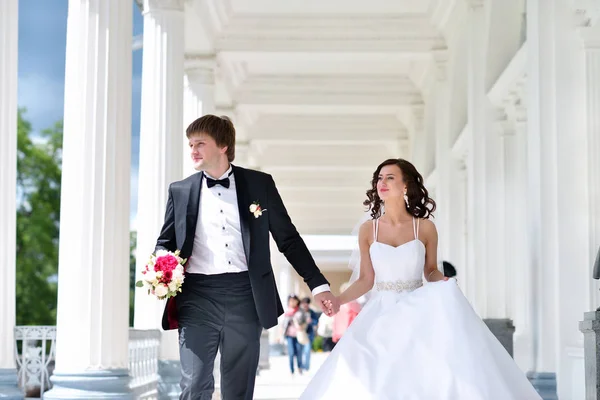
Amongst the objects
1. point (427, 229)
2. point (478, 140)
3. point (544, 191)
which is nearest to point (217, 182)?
point (427, 229)

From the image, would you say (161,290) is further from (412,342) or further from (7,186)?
(7,186)

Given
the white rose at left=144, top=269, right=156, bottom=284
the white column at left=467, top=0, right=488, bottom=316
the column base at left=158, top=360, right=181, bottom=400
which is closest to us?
the white rose at left=144, top=269, right=156, bottom=284

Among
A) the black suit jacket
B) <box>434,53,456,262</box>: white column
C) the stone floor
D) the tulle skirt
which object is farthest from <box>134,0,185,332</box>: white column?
the black suit jacket

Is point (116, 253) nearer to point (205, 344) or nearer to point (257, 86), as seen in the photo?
point (205, 344)

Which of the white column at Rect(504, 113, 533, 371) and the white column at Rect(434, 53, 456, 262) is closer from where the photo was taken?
the white column at Rect(504, 113, 533, 371)

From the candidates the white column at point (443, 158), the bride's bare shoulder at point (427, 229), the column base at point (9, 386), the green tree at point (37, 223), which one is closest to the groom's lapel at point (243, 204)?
the bride's bare shoulder at point (427, 229)

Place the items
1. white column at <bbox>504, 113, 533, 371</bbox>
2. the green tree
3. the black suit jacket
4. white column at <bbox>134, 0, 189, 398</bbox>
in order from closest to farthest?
1. the black suit jacket
2. white column at <bbox>134, 0, 189, 398</bbox>
3. white column at <bbox>504, 113, 533, 371</bbox>
4. the green tree

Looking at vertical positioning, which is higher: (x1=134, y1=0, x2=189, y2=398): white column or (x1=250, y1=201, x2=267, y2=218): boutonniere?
(x1=134, y1=0, x2=189, y2=398): white column

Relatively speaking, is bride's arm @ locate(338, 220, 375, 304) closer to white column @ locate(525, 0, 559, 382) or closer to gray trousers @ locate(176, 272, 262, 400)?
gray trousers @ locate(176, 272, 262, 400)

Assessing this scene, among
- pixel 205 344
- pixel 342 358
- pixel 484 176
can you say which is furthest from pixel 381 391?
pixel 484 176

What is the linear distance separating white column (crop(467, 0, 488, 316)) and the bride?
7164 millimetres

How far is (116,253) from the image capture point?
8656mm

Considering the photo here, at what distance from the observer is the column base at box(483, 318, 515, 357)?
12.0 m

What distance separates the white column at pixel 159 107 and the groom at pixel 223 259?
25.0 feet
